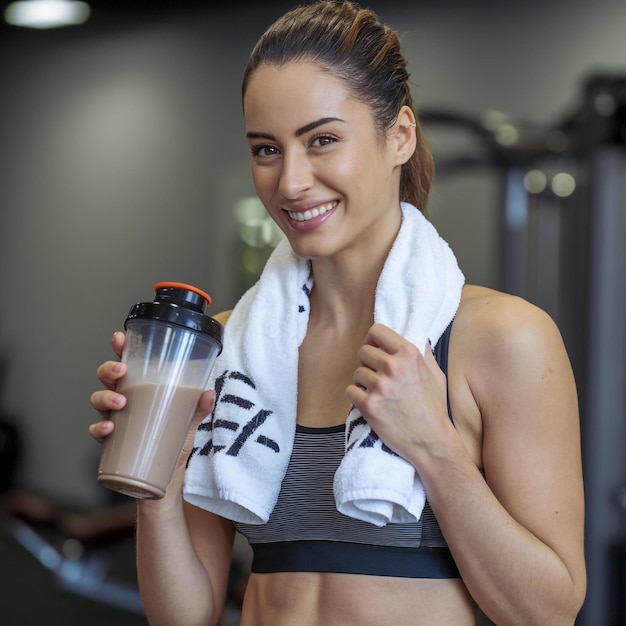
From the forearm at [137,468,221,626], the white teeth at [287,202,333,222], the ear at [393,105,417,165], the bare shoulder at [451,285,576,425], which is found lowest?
the forearm at [137,468,221,626]

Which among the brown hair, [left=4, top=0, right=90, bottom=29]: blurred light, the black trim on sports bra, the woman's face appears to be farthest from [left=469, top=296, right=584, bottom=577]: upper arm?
[left=4, top=0, right=90, bottom=29]: blurred light

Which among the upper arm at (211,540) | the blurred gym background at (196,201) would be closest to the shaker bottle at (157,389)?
the upper arm at (211,540)

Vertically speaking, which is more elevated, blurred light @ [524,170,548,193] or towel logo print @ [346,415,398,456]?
blurred light @ [524,170,548,193]

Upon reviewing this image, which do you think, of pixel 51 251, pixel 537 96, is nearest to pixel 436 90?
pixel 537 96

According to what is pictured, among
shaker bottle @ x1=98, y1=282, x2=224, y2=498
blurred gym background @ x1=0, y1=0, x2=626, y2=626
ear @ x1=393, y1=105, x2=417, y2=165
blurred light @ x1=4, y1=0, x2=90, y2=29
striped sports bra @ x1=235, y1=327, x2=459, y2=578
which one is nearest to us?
shaker bottle @ x1=98, y1=282, x2=224, y2=498

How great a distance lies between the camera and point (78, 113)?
537cm

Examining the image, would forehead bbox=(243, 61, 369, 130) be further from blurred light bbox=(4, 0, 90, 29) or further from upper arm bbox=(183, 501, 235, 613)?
blurred light bbox=(4, 0, 90, 29)

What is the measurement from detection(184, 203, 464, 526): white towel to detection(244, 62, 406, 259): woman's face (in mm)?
94

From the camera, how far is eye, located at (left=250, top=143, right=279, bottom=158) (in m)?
1.13

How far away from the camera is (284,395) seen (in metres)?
1.19

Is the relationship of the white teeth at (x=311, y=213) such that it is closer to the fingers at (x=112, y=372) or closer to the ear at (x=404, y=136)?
the ear at (x=404, y=136)

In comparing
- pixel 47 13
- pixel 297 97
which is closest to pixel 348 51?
pixel 297 97

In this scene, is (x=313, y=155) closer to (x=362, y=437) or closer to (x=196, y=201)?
(x=362, y=437)

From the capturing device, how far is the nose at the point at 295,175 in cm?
110
